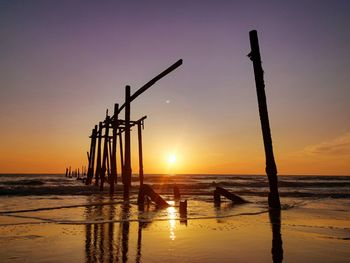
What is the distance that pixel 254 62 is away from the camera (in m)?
12.8

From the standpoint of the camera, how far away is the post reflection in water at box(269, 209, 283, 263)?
19.7 ft

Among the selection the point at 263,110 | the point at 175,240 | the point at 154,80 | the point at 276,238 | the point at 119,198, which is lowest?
the point at 276,238

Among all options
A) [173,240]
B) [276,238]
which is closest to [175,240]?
[173,240]

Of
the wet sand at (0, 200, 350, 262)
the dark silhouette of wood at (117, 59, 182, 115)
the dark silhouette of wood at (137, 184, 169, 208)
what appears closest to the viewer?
the wet sand at (0, 200, 350, 262)

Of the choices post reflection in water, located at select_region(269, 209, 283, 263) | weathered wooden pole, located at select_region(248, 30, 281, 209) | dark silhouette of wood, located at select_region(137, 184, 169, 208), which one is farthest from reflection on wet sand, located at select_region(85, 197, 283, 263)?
dark silhouette of wood, located at select_region(137, 184, 169, 208)

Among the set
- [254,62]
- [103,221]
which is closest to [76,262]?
[103,221]

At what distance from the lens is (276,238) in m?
7.76

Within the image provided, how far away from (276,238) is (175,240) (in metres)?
2.41

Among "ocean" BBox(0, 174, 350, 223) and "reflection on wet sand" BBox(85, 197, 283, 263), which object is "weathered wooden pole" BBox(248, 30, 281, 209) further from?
"reflection on wet sand" BBox(85, 197, 283, 263)

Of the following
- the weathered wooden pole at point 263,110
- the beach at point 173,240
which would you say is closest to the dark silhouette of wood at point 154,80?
the weathered wooden pole at point 263,110

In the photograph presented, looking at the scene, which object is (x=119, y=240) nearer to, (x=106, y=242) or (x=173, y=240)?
(x=106, y=242)

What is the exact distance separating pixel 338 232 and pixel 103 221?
6762mm

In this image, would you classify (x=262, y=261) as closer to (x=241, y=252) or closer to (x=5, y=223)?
(x=241, y=252)

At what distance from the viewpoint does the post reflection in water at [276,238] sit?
6.00 m
